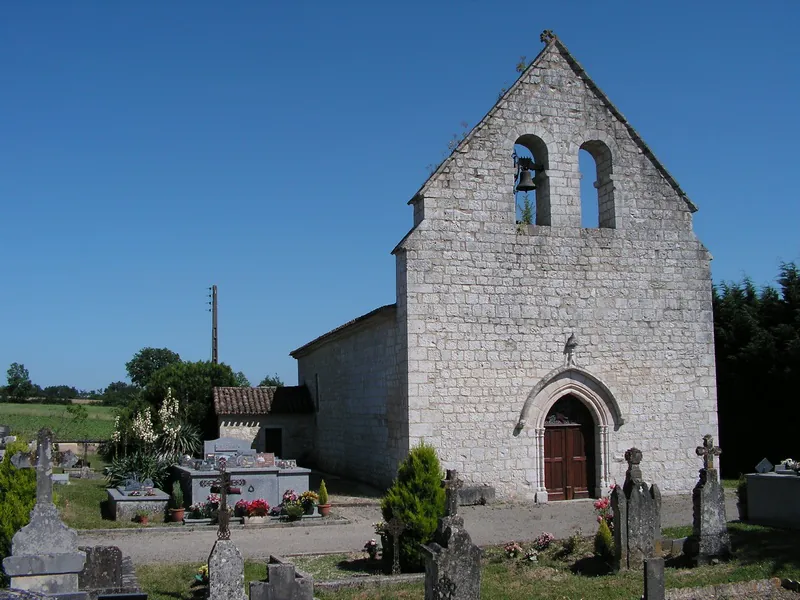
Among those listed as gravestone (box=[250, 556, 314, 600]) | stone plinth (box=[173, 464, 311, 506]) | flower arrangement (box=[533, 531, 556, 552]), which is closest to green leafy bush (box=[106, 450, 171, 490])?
stone plinth (box=[173, 464, 311, 506])

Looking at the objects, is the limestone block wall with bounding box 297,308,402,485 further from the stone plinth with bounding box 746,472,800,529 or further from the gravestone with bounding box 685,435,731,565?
the gravestone with bounding box 685,435,731,565

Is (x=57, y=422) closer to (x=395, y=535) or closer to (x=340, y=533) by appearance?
(x=340, y=533)

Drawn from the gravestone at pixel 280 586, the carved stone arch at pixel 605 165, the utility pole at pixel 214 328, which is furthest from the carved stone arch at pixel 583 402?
the utility pole at pixel 214 328

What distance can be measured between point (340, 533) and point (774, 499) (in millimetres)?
7784

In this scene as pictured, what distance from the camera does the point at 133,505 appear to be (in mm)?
16328

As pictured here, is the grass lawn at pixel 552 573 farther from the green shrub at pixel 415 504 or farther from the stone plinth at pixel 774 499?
the stone plinth at pixel 774 499

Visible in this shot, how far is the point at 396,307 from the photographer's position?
18328mm

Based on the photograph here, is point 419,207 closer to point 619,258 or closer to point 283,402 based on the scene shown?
point 619,258

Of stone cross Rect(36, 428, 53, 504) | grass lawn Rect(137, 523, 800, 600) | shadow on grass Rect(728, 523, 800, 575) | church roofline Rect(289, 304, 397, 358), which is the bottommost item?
grass lawn Rect(137, 523, 800, 600)

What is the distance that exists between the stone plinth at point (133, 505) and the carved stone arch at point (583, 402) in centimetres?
790

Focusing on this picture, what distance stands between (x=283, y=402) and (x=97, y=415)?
44.4 meters

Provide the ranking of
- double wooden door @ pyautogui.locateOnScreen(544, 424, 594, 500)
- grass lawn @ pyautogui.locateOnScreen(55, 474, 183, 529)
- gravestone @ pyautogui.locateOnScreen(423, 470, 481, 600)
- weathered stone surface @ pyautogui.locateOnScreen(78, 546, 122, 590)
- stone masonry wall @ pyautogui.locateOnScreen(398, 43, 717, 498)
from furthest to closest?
1. double wooden door @ pyautogui.locateOnScreen(544, 424, 594, 500)
2. stone masonry wall @ pyautogui.locateOnScreen(398, 43, 717, 498)
3. grass lawn @ pyautogui.locateOnScreen(55, 474, 183, 529)
4. weathered stone surface @ pyautogui.locateOnScreen(78, 546, 122, 590)
5. gravestone @ pyautogui.locateOnScreen(423, 470, 481, 600)

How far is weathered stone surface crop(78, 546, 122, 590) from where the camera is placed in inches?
365

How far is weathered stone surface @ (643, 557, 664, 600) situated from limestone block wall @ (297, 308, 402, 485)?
36.2 feet
